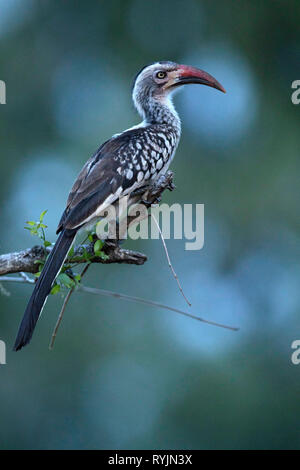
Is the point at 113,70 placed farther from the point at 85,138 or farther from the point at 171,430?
the point at 171,430

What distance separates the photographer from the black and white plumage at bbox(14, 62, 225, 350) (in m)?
3.44

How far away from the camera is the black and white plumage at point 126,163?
3439mm

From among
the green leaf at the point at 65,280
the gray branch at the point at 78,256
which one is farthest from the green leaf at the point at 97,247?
the green leaf at the point at 65,280

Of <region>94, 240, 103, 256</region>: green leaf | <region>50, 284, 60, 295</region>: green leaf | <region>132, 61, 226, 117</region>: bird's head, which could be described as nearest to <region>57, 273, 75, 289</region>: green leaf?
<region>50, 284, 60, 295</region>: green leaf

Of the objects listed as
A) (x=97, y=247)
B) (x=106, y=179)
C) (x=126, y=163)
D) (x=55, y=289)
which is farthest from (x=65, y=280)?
(x=126, y=163)

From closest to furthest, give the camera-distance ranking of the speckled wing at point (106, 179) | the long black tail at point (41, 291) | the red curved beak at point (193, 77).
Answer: the long black tail at point (41, 291), the speckled wing at point (106, 179), the red curved beak at point (193, 77)

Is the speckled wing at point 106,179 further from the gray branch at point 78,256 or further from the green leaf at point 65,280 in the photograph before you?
the green leaf at point 65,280

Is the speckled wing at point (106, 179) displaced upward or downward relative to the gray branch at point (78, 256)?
upward

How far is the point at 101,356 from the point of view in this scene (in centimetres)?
1007

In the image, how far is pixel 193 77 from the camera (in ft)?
15.4

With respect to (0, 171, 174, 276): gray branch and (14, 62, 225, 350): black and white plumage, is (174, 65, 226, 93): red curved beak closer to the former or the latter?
(14, 62, 225, 350): black and white plumage

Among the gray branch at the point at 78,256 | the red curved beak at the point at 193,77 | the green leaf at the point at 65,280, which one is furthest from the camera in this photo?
the red curved beak at the point at 193,77

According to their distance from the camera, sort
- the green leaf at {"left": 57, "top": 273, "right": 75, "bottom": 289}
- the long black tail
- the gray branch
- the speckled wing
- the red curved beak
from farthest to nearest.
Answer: the red curved beak, the speckled wing, the gray branch, the green leaf at {"left": 57, "top": 273, "right": 75, "bottom": 289}, the long black tail

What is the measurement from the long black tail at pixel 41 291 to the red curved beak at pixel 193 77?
154 centimetres
